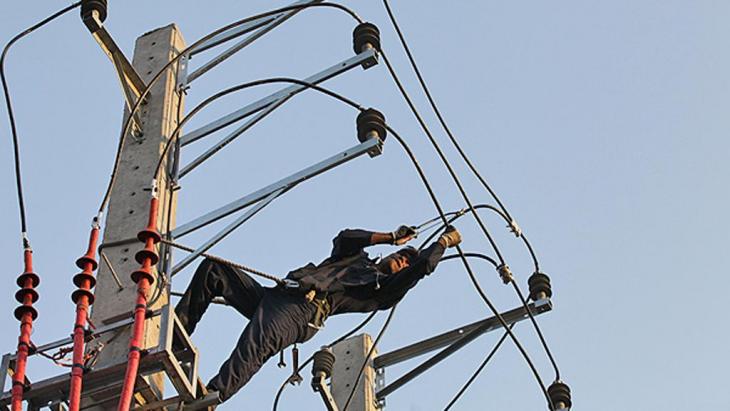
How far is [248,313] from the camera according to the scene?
8398mm

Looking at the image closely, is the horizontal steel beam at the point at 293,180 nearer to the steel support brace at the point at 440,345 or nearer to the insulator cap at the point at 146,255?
the insulator cap at the point at 146,255

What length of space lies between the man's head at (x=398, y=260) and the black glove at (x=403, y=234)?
0.47ft

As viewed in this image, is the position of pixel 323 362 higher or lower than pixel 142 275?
lower

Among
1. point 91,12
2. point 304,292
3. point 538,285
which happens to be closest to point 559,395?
point 538,285

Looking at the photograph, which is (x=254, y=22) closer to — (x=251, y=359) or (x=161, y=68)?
(x=161, y=68)

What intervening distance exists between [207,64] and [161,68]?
1.12ft

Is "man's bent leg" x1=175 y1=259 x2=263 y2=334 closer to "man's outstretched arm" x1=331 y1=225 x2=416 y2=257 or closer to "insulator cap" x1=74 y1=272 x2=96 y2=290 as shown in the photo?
"man's outstretched arm" x1=331 y1=225 x2=416 y2=257

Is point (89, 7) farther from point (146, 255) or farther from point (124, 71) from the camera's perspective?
point (146, 255)

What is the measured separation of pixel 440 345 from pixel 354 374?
0.64 m

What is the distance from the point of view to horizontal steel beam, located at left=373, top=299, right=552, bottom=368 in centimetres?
996

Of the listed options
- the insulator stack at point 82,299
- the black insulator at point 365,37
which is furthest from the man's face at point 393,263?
the insulator stack at point 82,299

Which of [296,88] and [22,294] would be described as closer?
[22,294]

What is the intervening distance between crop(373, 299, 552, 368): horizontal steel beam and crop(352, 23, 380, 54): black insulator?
232 cm

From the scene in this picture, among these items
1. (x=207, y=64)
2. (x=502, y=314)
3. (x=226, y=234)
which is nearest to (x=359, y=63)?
(x=207, y=64)
